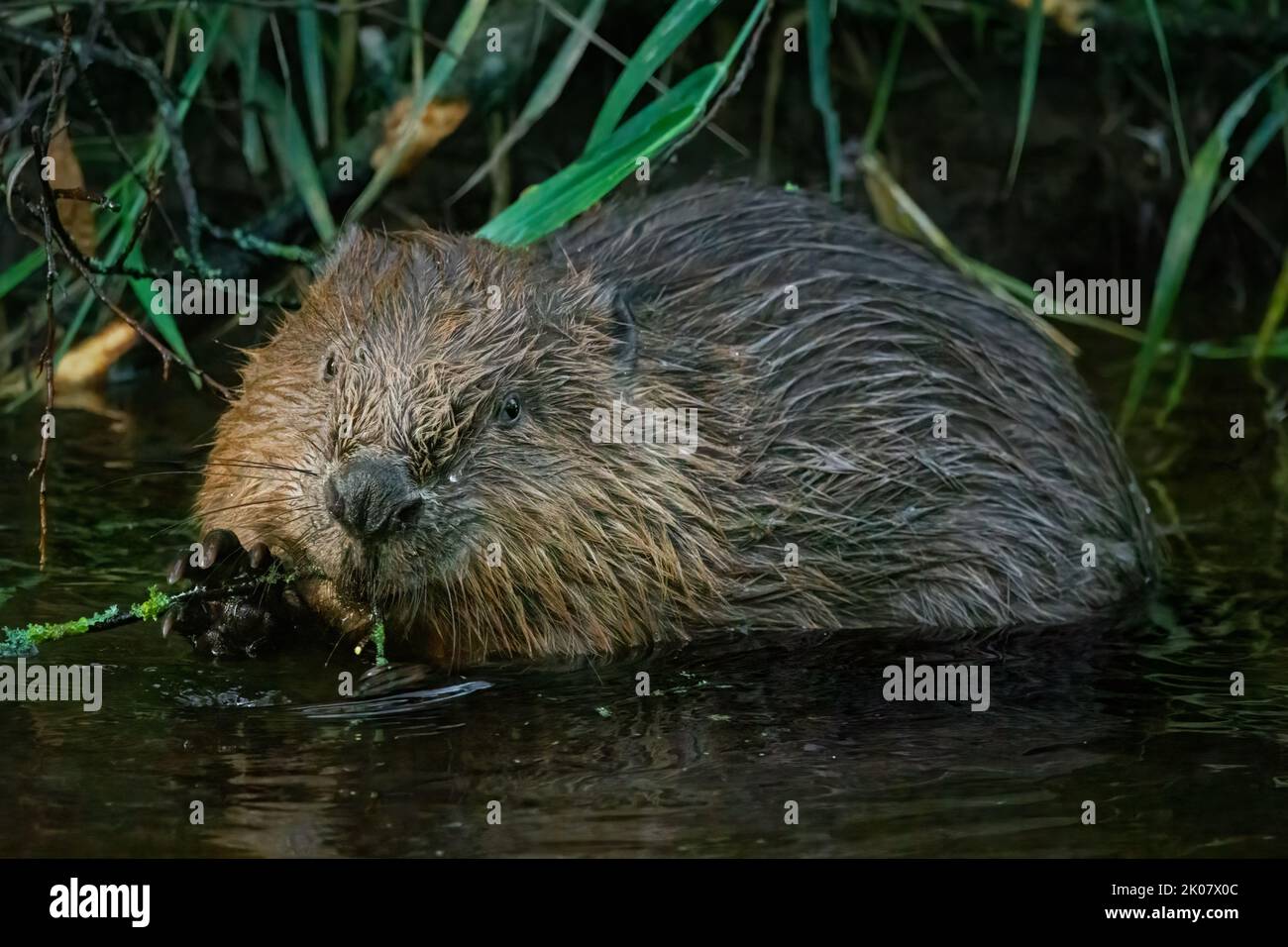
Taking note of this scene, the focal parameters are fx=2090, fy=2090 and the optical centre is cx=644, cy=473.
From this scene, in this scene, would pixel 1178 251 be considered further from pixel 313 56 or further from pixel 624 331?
pixel 313 56

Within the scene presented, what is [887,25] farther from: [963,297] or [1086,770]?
[1086,770]

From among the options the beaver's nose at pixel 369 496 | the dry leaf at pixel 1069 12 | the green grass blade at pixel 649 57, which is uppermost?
the dry leaf at pixel 1069 12

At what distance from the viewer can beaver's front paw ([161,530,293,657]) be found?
13.2 feet

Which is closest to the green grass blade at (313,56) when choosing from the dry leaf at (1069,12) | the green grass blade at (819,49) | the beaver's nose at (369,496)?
the green grass blade at (819,49)

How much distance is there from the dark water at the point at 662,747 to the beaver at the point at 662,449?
0.15 m

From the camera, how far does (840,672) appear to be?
13.8 feet

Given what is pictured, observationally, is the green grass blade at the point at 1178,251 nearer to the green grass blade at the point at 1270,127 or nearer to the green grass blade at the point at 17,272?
the green grass blade at the point at 1270,127

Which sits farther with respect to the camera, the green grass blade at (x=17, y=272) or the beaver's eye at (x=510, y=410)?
the green grass blade at (x=17, y=272)

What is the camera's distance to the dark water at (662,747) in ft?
10.5

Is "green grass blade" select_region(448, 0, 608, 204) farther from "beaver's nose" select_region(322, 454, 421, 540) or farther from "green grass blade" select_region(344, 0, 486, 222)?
"beaver's nose" select_region(322, 454, 421, 540)

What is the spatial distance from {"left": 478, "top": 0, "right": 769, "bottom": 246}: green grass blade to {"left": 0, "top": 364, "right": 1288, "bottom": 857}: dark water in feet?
3.35

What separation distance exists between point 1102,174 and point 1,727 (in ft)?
16.2

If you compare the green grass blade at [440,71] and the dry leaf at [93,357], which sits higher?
the green grass blade at [440,71]
